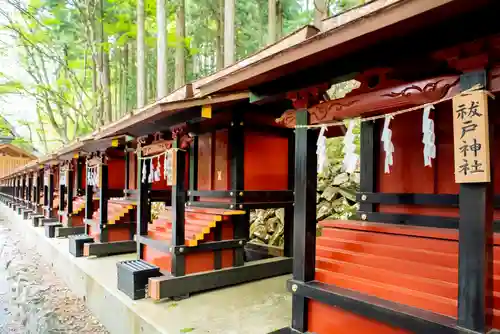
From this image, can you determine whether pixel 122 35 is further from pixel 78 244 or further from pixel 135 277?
pixel 135 277

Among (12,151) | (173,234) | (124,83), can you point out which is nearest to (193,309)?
(173,234)

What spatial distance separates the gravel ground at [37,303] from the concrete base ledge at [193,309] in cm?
26

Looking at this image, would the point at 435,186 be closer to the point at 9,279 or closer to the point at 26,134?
the point at 9,279

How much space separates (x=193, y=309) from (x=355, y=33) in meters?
4.25

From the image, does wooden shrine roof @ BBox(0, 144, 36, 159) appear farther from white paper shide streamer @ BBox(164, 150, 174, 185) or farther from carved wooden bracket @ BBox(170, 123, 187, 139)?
carved wooden bracket @ BBox(170, 123, 187, 139)

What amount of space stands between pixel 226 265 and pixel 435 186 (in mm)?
3841

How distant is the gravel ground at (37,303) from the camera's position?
6.05 meters

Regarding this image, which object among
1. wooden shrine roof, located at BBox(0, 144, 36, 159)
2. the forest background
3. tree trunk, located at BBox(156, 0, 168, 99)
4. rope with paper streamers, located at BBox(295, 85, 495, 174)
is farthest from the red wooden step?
wooden shrine roof, located at BBox(0, 144, 36, 159)

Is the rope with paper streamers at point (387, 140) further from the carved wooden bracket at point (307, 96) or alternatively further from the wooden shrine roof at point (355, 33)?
the wooden shrine roof at point (355, 33)

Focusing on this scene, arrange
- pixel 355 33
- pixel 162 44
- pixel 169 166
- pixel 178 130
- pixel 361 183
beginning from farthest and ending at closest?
pixel 162 44, pixel 169 166, pixel 178 130, pixel 361 183, pixel 355 33

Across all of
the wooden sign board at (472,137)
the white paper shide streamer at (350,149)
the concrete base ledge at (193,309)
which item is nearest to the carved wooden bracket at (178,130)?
the concrete base ledge at (193,309)

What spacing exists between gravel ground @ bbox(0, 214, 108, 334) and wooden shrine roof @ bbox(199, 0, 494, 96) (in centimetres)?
491

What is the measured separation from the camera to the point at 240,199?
21.1 feet

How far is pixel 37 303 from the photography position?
731 cm
